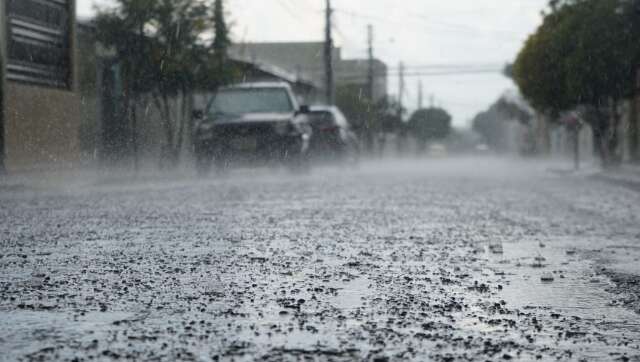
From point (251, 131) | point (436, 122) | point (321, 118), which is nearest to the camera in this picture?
point (251, 131)

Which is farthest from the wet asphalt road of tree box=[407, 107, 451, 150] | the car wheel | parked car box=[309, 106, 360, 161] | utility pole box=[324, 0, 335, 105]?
tree box=[407, 107, 451, 150]

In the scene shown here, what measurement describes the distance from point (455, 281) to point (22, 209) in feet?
23.1

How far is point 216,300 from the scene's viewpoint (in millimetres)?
4973

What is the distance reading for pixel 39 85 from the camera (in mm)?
21938

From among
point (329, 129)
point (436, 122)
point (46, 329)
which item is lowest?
point (436, 122)

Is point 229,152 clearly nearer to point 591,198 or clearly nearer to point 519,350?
point 591,198

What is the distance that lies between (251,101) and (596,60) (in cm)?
1190

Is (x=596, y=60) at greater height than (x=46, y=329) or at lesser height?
greater

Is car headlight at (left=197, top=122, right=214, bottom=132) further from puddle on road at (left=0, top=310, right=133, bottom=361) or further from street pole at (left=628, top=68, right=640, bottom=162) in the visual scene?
street pole at (left=628, top=68, right=640, bottom=162)

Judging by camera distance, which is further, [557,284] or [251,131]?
[251,131]

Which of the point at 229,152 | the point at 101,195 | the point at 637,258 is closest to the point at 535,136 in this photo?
the point at 229,152

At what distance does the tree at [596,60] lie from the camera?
28.5 meters

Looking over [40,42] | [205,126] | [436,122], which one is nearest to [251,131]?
[205,126]

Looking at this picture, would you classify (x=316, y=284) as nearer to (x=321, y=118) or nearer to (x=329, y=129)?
(x=329, y=129)
